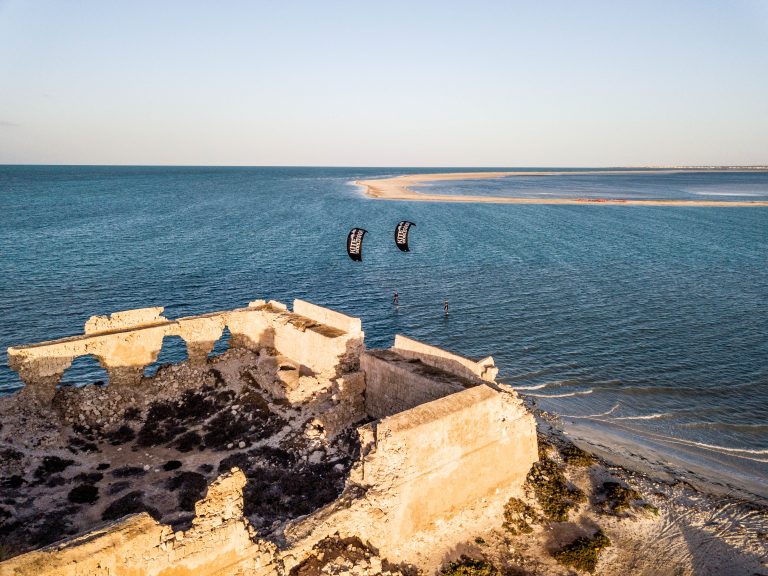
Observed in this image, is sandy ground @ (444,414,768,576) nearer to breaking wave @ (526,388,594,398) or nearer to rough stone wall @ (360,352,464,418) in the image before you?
rough stone wall @ (360,352,464,418)

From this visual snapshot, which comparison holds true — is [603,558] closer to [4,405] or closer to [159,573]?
[159,573]

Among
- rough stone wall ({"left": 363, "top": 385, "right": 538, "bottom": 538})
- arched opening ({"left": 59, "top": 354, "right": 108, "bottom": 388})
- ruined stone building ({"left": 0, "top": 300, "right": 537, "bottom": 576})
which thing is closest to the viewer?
ruined stone building ({"left": 0, "top": 300, "right": 537, "bottom": 576})

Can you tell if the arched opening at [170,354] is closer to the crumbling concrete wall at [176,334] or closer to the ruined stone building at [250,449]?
the crumbling concrete wall at [176,334]

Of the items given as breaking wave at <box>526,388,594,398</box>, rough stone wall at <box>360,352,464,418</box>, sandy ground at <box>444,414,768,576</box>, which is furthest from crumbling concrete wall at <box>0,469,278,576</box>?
breaking wave at <box>526,388,594,398</box>

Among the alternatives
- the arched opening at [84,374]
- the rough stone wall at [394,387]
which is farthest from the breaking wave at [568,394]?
the arched opening at [84,374]

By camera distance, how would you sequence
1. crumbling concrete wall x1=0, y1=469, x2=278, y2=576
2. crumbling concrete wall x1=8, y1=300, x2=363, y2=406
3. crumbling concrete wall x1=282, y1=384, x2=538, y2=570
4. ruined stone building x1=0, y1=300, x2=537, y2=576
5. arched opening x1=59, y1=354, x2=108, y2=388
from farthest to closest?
arched opening x1=59, y1=354, x2=108, y2=388, crumbling concrete wall x1=8, y1=300, x2=363, y2=406, crumbling concrete wall x1=282, y1=384, x2=538, y2=570, ruined stone building x1=0, y1=300, x2=537, y2=576, crumbling concrete wall x1=0, y1=469, x2=278, y2=576

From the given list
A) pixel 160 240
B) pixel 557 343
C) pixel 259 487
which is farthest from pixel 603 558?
pixel 160 240
